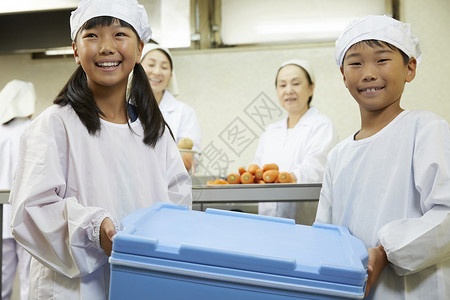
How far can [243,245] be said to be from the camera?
82 cm

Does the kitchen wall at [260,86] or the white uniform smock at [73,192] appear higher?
the kitchen wall at [260,86]

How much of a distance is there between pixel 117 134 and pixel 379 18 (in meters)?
0.72

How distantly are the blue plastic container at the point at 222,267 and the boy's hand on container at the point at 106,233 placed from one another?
0.49 feet

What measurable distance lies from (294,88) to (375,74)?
1839 millimetres

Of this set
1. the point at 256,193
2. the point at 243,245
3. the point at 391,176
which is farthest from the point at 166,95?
the point at 243,245

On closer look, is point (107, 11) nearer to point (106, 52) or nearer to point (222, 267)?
point (106, 52)

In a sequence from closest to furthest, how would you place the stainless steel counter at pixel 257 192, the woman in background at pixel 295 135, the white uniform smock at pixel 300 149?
the stainless steel counter at pixel 257 192 < the white uniform smock at pixel 300 149 < the woman in background at pixel 295 135

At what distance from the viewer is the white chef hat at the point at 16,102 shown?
336cm

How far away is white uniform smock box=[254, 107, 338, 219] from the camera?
268 cm

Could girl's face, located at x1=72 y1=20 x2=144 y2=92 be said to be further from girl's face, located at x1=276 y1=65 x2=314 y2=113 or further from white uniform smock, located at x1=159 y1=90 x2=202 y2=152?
girl's face, located at x1=276 y1=65 x2=314 y2=113

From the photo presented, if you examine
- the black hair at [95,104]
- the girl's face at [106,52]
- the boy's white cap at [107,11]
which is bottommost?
the black hair at [95,104]

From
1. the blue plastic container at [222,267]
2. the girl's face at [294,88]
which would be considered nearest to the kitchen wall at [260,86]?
the girl's face at [294,88]

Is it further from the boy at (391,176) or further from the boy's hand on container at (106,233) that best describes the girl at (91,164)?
the boy at (391,176)

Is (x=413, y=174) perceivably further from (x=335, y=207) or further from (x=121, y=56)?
(x=121, y=56)
